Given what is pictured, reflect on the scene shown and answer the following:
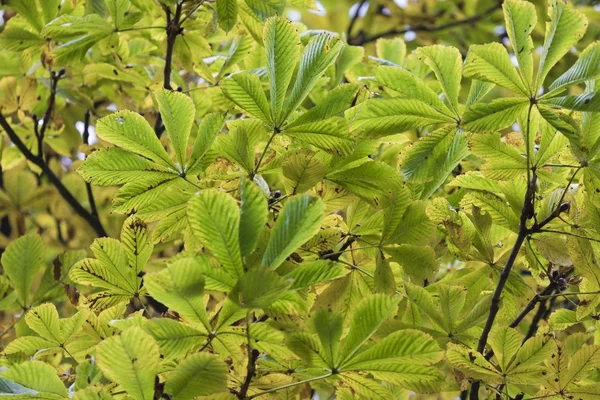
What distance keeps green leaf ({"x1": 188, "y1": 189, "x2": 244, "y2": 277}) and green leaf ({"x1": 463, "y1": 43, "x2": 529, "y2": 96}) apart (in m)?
0.33

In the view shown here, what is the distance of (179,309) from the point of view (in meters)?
0.69

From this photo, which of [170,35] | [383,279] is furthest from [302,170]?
[170,35]

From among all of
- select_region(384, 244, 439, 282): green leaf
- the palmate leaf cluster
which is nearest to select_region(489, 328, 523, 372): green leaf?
the palmate leaf cluster

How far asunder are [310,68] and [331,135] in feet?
0.25

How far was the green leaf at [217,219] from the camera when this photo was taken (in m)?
0.68

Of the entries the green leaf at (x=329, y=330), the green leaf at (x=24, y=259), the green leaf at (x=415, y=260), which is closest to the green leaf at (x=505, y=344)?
the green leaf at (x=415, y=260)

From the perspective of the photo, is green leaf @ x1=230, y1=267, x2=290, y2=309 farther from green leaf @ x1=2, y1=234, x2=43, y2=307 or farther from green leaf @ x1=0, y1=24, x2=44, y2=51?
green leaf @ x1=0, y1=24, x2=44, y2=51

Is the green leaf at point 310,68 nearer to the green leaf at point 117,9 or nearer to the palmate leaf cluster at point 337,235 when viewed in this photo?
the palmate leaf cluster at point 337,235

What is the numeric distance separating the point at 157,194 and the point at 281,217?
235mm

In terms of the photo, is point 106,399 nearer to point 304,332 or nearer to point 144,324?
point 144,324

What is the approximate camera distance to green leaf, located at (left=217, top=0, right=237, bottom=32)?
1.05 metres

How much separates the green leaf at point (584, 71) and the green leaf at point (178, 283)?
43cm

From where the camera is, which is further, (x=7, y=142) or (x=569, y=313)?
(x=7, y=142)

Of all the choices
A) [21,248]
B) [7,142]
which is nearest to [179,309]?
[21,248]
